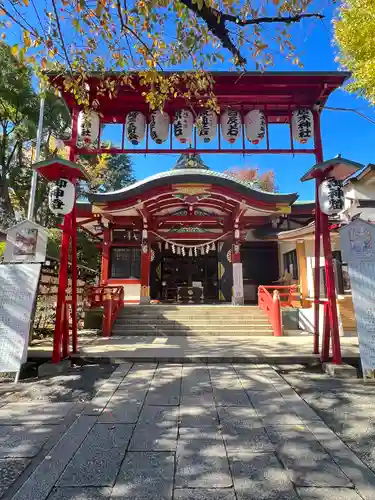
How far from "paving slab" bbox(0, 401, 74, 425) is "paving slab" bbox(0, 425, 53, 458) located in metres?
0.14

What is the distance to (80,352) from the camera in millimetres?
6254

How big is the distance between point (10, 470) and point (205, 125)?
6501mm

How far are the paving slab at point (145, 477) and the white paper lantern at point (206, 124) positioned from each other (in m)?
6.00

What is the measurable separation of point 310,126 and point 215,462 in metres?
6.45

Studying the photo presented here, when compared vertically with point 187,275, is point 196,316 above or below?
below

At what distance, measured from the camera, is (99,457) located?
99.0 inches

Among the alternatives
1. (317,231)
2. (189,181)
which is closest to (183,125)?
(317,231)

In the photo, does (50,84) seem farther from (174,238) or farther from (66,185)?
(174,238)

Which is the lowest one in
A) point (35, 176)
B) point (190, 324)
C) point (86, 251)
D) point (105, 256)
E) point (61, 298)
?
point (190, 324)

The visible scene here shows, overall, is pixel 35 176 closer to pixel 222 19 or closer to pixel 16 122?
pixel 16 122

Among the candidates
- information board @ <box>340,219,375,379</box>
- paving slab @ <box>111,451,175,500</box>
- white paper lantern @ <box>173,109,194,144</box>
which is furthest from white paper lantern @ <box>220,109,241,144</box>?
paving slab @ <box>111,451,175,500</box>

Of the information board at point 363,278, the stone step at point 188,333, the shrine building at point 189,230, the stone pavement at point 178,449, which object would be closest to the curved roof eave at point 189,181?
the shrine building at point 189,230

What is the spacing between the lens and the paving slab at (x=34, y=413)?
329cm

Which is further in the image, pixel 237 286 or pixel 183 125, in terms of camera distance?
pixel 237 286
